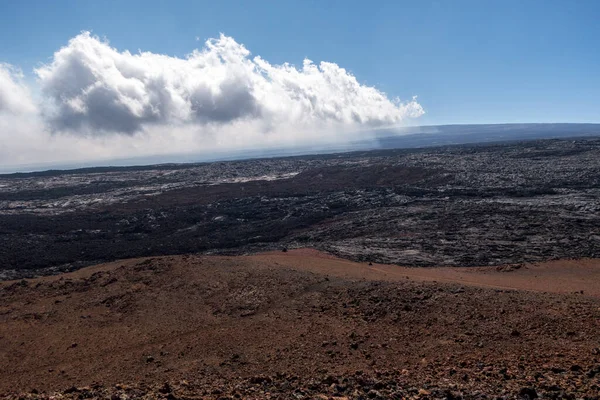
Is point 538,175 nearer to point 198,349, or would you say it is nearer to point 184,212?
point 184,212

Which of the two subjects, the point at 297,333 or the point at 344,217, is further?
the point at 344,217

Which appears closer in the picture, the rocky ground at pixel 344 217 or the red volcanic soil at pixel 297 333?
the red volcanic soil at pixel 297 333

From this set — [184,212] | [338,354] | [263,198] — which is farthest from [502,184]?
[338,354]

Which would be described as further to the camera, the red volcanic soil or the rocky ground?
the rocky ground

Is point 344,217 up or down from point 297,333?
down
